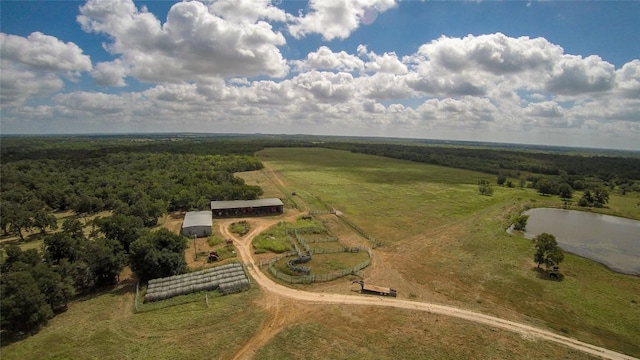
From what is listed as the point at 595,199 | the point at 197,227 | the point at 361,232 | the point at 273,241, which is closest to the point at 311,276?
the point at 273,241

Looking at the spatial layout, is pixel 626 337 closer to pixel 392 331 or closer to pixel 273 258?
pixel 392 331

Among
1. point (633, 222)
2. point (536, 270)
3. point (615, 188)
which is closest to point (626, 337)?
point (536, 270)

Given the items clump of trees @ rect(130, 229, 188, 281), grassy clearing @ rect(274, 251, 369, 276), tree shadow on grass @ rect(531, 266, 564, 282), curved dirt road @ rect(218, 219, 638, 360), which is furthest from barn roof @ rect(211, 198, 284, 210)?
tree shadow on grass @ rect(531, 266, 564, 282)

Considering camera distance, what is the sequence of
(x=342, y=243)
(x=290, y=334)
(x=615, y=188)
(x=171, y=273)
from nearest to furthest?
1. (x=290, y=334)
2. (x=171, y=273)
3. (x=342, y=243)
4. (x=615, y=188)

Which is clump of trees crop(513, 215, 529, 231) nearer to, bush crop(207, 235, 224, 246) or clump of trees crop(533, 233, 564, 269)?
clump of trees crop(533, 233, 564, 269)

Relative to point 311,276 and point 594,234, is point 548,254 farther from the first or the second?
point 311,276

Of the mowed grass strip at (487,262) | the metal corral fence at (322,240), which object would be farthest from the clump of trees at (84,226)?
the mowed grass strip at (487,262)

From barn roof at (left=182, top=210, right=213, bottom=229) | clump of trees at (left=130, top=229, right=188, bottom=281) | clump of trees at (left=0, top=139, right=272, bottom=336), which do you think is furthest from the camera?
barn roof at (left=182, top=210, right=213, bottom=229)
